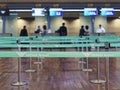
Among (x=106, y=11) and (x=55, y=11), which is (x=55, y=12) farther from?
(x=106, y=11)

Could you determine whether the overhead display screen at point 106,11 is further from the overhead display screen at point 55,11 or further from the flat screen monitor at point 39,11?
the flat screen monitor at point 39,11

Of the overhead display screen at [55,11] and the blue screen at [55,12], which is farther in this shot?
the blue screen at [55,12]

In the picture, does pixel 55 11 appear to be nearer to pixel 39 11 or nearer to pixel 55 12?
pixel 55 12

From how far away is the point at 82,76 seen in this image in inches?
413

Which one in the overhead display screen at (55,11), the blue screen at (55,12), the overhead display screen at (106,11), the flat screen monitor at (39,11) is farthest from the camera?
the blue screen at (55,12)

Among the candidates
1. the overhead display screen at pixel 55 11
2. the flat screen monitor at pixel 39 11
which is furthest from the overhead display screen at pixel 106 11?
the flat screen monitor at pixel 39 11

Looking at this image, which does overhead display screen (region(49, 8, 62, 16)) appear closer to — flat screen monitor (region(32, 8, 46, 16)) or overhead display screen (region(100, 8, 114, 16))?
flat screen monitor (region(32, 8, 46, 16))

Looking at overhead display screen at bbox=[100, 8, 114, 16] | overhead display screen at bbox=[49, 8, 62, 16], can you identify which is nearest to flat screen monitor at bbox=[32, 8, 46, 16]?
overhead display screen at bbox=[49, 8, 62, 16]

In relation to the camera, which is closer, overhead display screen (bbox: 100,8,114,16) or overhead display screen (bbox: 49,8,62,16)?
overhead display screen (bbox: 100,8,114,16)

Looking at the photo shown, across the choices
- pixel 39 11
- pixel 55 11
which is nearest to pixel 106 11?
pixel 55 11

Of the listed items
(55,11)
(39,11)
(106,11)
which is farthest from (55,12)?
(106,11)

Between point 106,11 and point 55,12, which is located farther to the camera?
point 55,12

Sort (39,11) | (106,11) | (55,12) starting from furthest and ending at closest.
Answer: (55,12)
(106,11)
(39,11)

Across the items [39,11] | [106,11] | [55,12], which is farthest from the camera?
[55,12]
